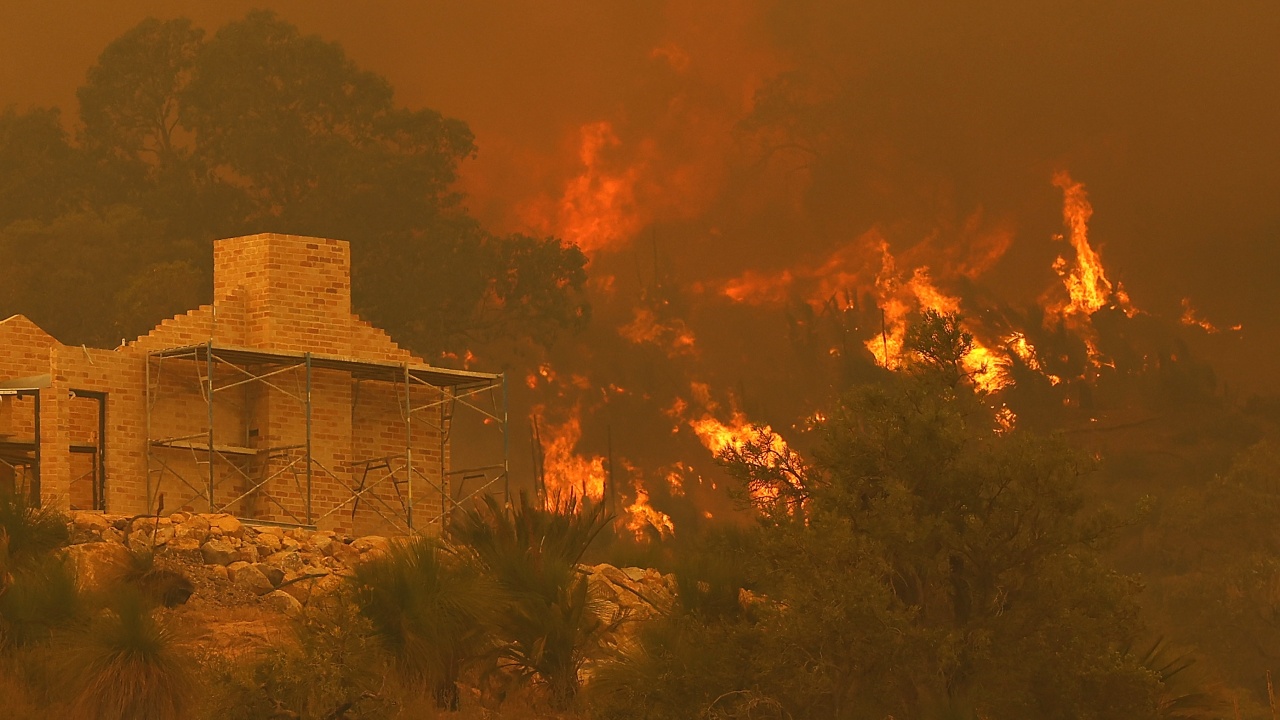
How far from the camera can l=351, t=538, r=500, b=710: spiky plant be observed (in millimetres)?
18594

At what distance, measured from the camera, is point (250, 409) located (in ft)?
110

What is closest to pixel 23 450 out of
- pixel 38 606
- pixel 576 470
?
pixel 38 606

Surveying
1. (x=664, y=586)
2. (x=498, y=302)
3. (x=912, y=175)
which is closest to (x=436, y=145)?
(x=498, y=302)

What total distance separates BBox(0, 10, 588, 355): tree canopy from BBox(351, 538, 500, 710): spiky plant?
3810 cm

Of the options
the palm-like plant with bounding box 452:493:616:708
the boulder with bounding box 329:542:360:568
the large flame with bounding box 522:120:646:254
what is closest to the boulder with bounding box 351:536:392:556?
the boulder with bounding box 329:542:360:568

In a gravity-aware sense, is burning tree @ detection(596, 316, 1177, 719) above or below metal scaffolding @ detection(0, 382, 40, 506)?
below

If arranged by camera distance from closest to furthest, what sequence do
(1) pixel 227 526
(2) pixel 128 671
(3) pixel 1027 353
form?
(2) pixel 128 671 < (1) pixel 227 526 < (3) pixel 1027 353

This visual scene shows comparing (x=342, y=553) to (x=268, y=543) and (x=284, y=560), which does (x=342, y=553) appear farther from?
(x=284, y=560)

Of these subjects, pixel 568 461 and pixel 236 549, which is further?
pixel 568 461

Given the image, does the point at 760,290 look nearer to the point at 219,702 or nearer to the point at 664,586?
the point at 664,586

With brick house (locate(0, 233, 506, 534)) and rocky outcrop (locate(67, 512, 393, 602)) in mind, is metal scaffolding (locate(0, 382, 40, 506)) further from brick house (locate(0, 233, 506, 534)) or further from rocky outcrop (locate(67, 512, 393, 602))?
rocky outcrop (locate(67, 512, 393, 602))

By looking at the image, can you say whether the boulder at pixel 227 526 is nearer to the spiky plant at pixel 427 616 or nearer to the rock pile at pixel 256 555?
the rock pile at pixel 256 555

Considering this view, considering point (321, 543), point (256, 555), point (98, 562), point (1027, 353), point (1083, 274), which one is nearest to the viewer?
point (98, 562)

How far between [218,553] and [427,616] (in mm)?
8181
